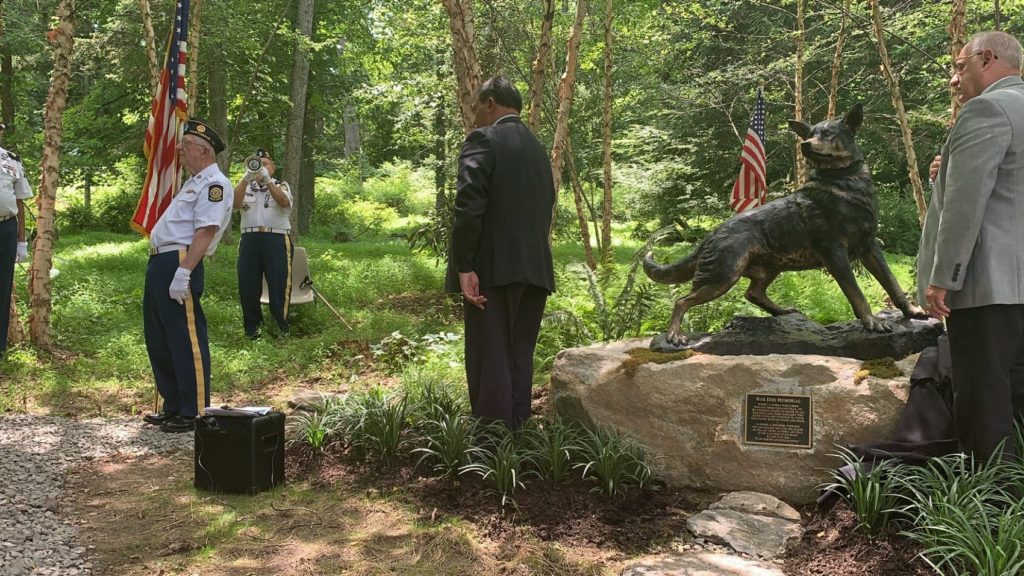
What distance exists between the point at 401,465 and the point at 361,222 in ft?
64.2

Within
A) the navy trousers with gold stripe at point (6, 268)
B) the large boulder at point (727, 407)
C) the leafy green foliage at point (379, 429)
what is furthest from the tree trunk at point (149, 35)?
the large boulder at point (727, 407)

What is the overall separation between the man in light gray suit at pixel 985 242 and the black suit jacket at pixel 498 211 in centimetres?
212

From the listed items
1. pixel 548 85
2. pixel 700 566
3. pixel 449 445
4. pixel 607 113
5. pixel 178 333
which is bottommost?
pixel 700 566

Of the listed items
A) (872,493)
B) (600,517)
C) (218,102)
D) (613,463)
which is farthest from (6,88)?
(872,493)

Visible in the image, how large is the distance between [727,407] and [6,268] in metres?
6.85

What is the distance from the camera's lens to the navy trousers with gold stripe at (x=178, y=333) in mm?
5410

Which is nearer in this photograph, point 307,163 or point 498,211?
point 498,211

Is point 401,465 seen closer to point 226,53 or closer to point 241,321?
point 241,321

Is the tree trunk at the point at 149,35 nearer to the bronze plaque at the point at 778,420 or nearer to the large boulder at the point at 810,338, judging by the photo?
the large boulder at the point at 810,338

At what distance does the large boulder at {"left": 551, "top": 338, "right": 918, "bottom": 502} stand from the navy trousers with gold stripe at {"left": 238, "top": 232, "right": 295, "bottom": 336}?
5082 mm

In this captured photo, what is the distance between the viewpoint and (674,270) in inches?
204

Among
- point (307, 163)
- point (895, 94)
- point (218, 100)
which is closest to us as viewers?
point (895, 94)

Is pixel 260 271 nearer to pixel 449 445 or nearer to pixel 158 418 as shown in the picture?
pixel 158 418

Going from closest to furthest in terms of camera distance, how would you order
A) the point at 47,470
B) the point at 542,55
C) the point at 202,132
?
the point at 47,470 < the point at 202,132 < the point at 542,55
